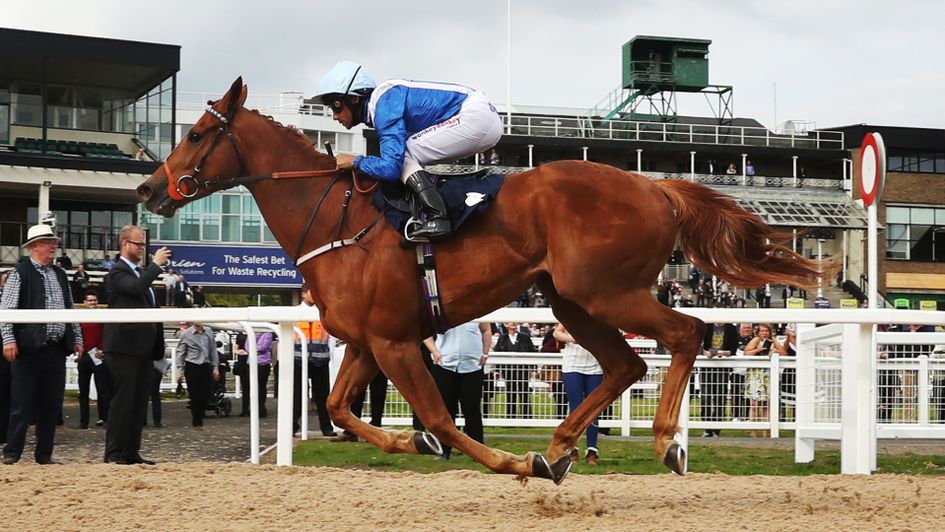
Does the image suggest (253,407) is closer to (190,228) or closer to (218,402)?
(218,402)

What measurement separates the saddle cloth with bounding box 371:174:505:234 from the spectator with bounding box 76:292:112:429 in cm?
567

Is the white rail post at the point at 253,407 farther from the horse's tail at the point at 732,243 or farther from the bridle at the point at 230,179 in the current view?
the horse's tail at the point at 732,243

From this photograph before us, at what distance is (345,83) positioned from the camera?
5.78 metres

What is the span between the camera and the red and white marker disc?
9227 mm

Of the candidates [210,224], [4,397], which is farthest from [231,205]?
[4,397]

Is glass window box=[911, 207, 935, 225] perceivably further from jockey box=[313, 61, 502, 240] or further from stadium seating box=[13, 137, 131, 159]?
jockey box=[313, 61, 502, 240]

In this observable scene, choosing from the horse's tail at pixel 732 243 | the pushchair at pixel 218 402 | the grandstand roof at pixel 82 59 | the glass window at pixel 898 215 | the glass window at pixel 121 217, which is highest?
the grandstand roof at pixel 82 59

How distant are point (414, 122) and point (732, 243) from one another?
1.78m

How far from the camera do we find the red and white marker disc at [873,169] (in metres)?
9.23

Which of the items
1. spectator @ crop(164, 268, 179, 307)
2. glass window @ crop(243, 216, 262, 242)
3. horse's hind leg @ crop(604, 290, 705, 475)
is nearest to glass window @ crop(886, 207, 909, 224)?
glass window @ crop(243, 216, 262, 242)

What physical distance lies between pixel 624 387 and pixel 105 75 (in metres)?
27.0

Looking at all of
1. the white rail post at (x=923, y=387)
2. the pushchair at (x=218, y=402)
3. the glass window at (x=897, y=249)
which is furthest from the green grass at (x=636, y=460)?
the glass window at (x=897, y=249)

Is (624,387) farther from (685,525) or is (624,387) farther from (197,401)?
(197,401)

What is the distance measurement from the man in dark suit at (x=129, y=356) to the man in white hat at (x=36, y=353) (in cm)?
41
